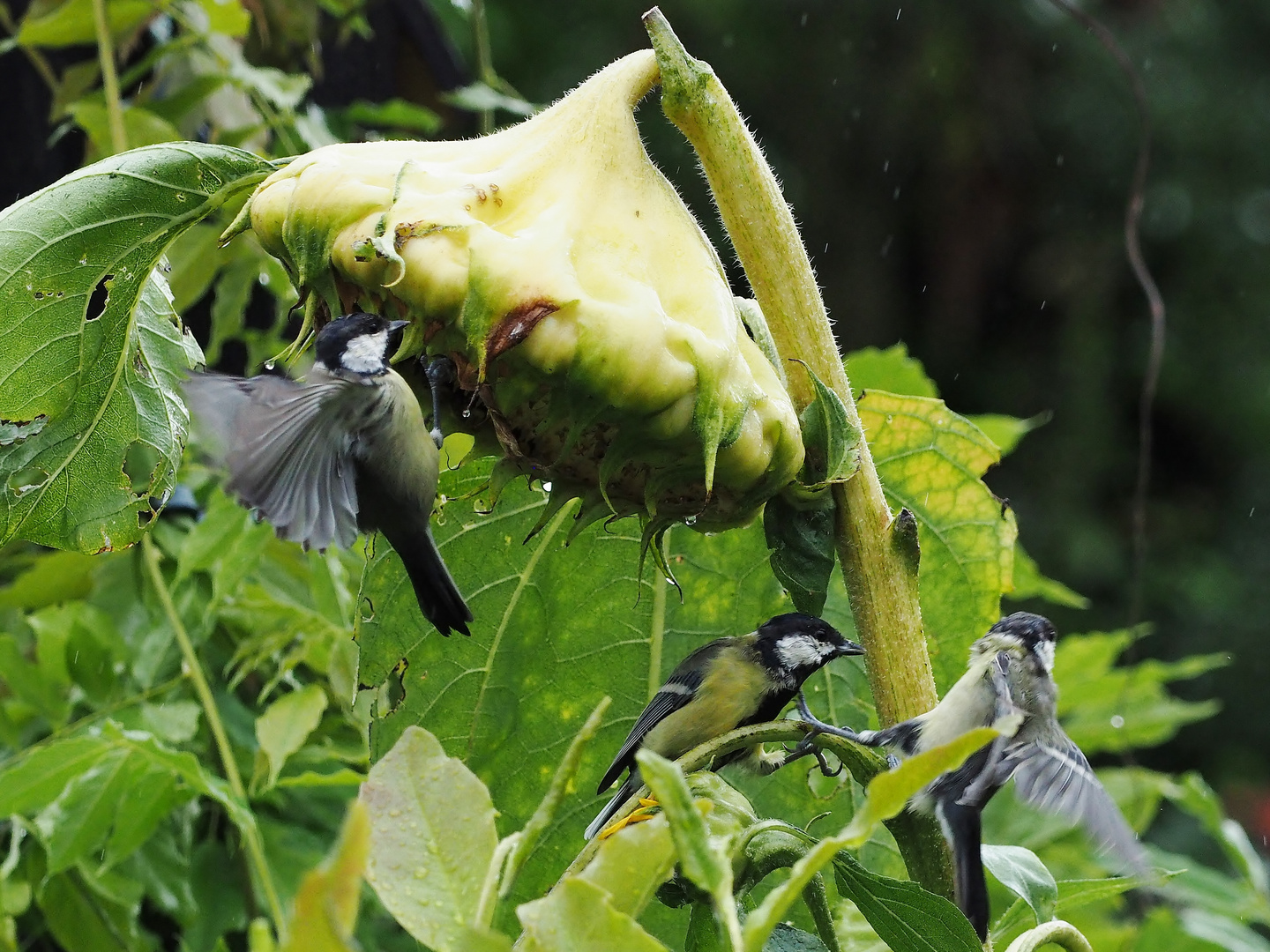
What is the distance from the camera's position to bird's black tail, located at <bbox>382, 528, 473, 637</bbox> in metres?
0.86

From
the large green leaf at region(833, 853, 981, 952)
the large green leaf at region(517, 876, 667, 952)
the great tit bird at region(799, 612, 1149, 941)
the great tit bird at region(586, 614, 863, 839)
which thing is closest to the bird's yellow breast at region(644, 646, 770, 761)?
the great tit bird at region(586, 614, 863, 839)

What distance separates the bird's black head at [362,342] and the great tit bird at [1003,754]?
27cm

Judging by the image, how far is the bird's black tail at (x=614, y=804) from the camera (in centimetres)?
84

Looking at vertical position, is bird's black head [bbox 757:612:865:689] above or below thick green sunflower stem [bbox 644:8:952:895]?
below

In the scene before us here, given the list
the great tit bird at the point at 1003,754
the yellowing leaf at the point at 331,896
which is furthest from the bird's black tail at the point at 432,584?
the yellowing leaf at the point at 331,896

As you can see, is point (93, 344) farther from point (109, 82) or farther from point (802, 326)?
point (109, 82)

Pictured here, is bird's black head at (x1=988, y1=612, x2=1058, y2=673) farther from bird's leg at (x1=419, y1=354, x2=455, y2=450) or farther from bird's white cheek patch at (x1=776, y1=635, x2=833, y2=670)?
bird's leg at (x1=419, y1=354, x2=455, y2=450)

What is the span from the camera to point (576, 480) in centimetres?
70

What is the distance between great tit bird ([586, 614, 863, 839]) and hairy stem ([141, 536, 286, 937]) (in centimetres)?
35

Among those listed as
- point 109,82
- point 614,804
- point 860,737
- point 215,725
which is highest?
point 109,82

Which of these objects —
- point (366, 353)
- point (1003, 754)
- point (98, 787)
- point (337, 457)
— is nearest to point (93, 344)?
point (337, 457)

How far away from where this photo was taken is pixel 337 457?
0.85 meters

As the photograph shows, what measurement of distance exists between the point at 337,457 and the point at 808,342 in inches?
11.1

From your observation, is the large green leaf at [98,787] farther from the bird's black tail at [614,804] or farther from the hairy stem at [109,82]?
the hairy stem at [109,82]
